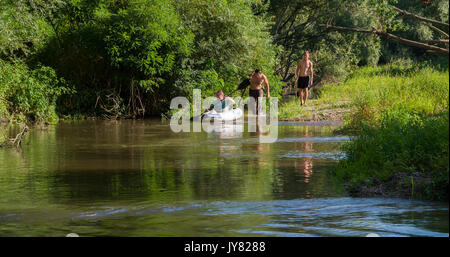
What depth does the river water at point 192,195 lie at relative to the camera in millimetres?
8727

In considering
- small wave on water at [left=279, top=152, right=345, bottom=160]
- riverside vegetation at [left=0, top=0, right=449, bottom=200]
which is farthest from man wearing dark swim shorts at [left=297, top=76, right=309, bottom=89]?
small wave on water at [left=279, top=152, right=345, bottom=160]

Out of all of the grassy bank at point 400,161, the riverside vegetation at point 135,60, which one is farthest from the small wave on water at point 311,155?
the riverside vegetation at point 135,60

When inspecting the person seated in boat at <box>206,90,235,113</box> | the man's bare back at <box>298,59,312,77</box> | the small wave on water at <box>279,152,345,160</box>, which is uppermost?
the man's bare back at <box>298,59,312,77</box>

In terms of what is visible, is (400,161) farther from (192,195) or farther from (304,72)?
(304,72)

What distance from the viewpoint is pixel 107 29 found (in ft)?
91.8

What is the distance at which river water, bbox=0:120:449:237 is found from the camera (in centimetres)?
873

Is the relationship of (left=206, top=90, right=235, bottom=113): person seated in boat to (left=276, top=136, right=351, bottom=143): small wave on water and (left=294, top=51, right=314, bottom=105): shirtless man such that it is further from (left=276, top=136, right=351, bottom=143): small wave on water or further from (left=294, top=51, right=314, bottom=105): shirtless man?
(left=276, top=136, right=351, bottom=143): small wave on water

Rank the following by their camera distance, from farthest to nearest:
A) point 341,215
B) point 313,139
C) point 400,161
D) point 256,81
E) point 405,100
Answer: point 256,81
point 405,100
point 313,139
point 400,161
point 341,215

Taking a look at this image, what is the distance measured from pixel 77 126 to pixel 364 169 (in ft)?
51.7

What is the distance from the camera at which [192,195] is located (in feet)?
35.8

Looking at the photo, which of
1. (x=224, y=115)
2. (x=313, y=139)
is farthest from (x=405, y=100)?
(x=224, y=115)

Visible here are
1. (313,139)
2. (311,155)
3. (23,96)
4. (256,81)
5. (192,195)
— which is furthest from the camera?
(256,81)

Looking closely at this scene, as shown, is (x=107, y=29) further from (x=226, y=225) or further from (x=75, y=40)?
(x=226, y=225)
